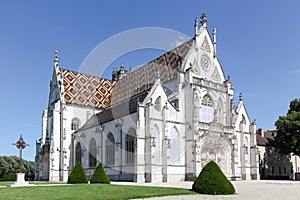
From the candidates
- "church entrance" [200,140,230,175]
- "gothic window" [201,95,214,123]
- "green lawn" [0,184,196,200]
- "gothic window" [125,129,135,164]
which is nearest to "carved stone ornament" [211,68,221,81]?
"gothic window" [201,95,214,123]

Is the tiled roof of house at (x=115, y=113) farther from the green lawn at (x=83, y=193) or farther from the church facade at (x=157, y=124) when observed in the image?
the green lawn at (x=83, y=193)

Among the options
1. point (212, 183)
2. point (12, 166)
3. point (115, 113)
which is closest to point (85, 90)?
point (115, 113)

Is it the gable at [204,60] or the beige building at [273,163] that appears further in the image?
the beige building at [273,163]

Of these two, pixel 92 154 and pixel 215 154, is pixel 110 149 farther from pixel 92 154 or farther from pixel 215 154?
pixel 215 154

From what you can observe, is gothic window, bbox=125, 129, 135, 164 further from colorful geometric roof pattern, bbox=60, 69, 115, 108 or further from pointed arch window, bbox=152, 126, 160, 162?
colorful geometric roof pattern, bbox=60, 69, 115, 108

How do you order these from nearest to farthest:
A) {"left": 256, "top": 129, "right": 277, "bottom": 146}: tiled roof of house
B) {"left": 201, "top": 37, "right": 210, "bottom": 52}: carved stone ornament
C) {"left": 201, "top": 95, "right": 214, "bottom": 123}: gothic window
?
1. {"left": 201, "top": 95, "right": 214, "bottom": 123}: gothic window
2. {"left": 201, "top": 37, "right": 210, "bottom": 52}: carved stone ornament
3. {"left": 256, "top": 129, "right": 277, "bottom": 146}: tiled roof of house

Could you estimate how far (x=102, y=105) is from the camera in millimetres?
46094

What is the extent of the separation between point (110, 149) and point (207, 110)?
36.9ft

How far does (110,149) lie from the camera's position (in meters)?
36.0

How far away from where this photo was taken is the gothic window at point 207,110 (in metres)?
35.2

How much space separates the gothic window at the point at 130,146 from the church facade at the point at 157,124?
96 mm

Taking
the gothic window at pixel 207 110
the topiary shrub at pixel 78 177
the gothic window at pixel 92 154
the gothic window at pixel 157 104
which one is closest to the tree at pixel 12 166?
the gothic window at pixel 92 154

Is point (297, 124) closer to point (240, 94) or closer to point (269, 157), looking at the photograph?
point (240, 94)

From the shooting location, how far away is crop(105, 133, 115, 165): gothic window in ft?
116
